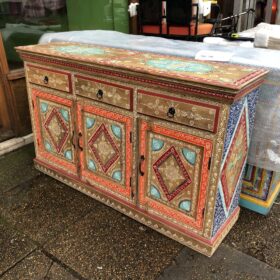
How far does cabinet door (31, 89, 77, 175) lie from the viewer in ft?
7.47

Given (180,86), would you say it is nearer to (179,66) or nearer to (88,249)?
(179,66)

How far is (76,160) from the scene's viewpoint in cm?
236

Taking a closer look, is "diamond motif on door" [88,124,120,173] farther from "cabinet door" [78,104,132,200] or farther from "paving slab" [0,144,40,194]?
"paving slab" [0,144,40,194]

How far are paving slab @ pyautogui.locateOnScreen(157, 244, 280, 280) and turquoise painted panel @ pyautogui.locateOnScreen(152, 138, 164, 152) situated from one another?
2.05 feet

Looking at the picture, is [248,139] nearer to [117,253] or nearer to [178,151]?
[178,151]

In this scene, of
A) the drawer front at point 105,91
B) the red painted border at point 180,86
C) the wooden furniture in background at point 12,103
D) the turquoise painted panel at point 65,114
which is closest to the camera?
the red painted border at point 180,86

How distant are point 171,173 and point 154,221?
0.38 metres

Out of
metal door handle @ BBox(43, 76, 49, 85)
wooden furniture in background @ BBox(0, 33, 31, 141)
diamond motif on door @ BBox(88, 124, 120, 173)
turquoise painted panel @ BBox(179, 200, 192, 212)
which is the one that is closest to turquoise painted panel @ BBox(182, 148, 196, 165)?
turquoise painted panel @ BBox(179, 200, 192, 212)

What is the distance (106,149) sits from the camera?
83.6 inches

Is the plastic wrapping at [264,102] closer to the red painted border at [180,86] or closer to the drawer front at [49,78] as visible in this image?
the red painted border at [180,86]

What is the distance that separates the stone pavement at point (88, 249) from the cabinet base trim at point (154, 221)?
0.04m

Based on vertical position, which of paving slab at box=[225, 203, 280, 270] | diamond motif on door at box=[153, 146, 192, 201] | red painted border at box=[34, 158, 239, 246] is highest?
diamond motif on door at box=[153, 146, 192, 201]

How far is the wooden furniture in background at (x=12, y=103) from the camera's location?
9.74 ft

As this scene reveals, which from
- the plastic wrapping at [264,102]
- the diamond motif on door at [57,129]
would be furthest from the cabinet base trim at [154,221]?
the plastic wrapping at [264,102]
